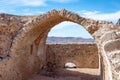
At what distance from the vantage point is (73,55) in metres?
19.1

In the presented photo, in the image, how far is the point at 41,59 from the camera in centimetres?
1569

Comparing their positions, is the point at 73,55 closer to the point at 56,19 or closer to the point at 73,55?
the point at 73,55

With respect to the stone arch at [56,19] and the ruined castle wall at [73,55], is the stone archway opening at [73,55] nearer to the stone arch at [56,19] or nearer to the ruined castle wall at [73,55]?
the ruined castle wall at [73,55]

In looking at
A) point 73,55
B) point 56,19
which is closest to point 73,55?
point 73,55

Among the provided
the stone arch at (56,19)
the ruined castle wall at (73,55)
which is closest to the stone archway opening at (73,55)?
the ruined castle wall at (73,55)

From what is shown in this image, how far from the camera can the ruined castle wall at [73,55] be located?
18.7 metres

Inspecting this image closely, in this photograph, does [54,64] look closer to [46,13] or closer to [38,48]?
[38,48]

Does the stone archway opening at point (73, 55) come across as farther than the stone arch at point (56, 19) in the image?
Yes

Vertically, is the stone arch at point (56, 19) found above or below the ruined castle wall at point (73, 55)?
above

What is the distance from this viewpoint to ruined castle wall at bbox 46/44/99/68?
1866 cm

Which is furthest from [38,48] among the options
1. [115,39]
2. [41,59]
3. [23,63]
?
[115,39]

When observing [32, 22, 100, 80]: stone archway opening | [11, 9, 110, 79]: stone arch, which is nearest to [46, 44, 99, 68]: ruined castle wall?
[32, 22, 100, 80]: stone archway opening

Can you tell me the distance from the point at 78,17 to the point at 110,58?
18.4 feet

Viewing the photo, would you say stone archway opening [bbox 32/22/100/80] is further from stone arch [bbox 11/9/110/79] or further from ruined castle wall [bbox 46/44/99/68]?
stone arch [bbox 11/9/110/79]
